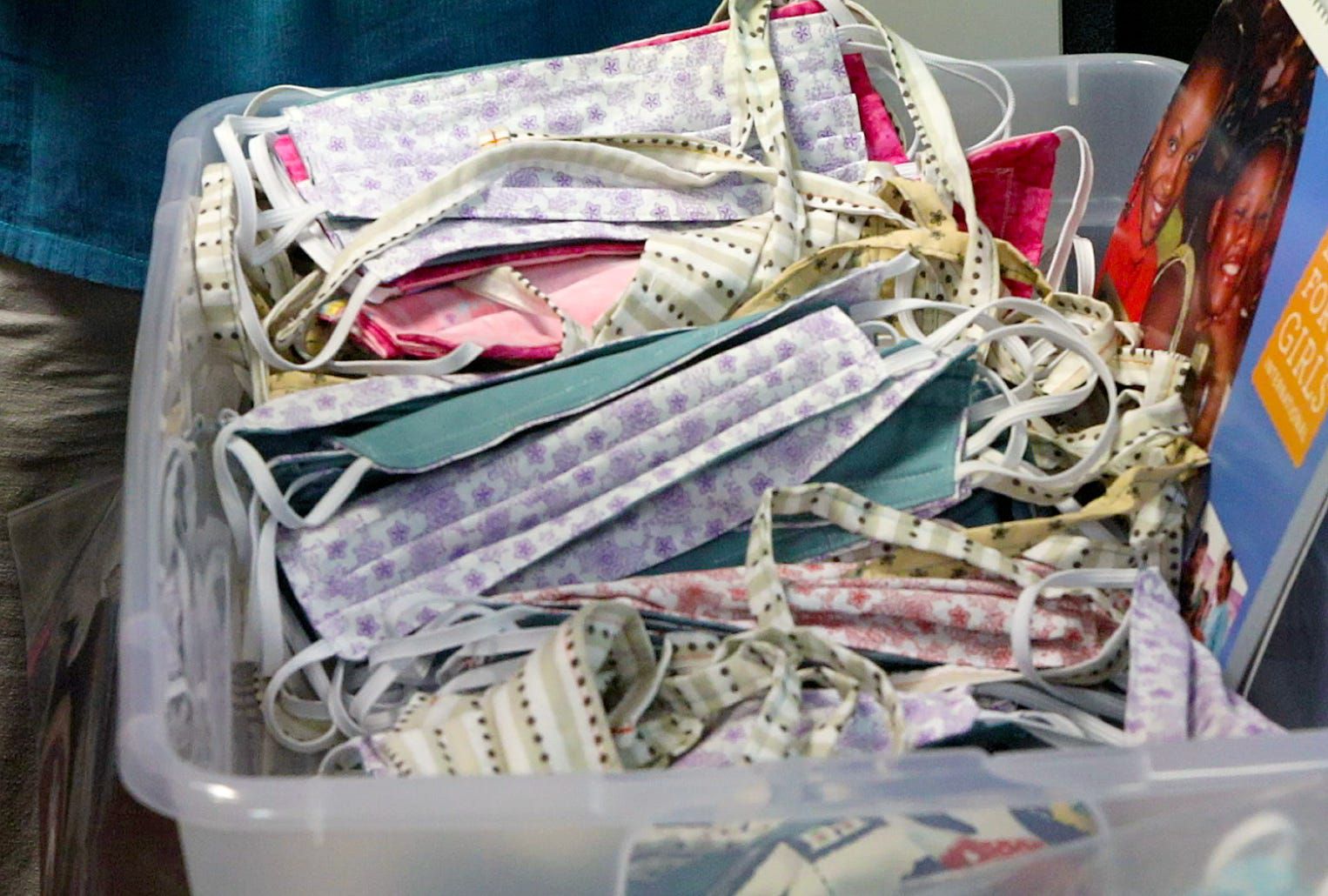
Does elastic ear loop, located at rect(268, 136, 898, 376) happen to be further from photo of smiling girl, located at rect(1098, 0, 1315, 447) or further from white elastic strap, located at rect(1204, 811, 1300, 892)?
white elastic strap, located at rect(1204, 811, 1300, 892)

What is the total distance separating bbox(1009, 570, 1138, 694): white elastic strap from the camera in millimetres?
485

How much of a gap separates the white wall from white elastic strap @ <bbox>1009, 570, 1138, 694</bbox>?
623 mm

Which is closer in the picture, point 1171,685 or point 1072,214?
point 1171,685

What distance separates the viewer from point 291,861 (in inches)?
14.5

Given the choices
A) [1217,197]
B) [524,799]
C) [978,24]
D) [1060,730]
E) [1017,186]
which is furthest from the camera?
[978,24]

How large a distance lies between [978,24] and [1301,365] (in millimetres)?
628

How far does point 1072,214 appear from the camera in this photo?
0.68 meters

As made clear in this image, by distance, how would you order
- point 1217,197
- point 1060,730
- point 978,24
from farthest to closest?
point 978,24
point 1217,197
point 1060,730

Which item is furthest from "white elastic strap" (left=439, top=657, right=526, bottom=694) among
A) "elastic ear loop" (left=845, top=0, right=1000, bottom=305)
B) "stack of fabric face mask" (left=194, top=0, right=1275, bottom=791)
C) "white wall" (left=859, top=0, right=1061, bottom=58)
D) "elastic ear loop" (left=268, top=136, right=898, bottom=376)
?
"white wall" (left=859, top=0, right=1061, bottom=58)

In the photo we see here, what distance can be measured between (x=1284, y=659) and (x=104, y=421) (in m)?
0.57

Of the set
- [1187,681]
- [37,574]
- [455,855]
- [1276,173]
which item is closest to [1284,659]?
[1187,681]

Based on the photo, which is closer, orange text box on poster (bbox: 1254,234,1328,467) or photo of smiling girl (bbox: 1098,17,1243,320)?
orange text box on poster (bbox: 1254,234,1328,467)

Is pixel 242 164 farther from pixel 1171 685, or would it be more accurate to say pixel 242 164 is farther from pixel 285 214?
pixel 1171 685

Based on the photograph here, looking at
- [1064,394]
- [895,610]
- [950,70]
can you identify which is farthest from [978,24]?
[895,610]
